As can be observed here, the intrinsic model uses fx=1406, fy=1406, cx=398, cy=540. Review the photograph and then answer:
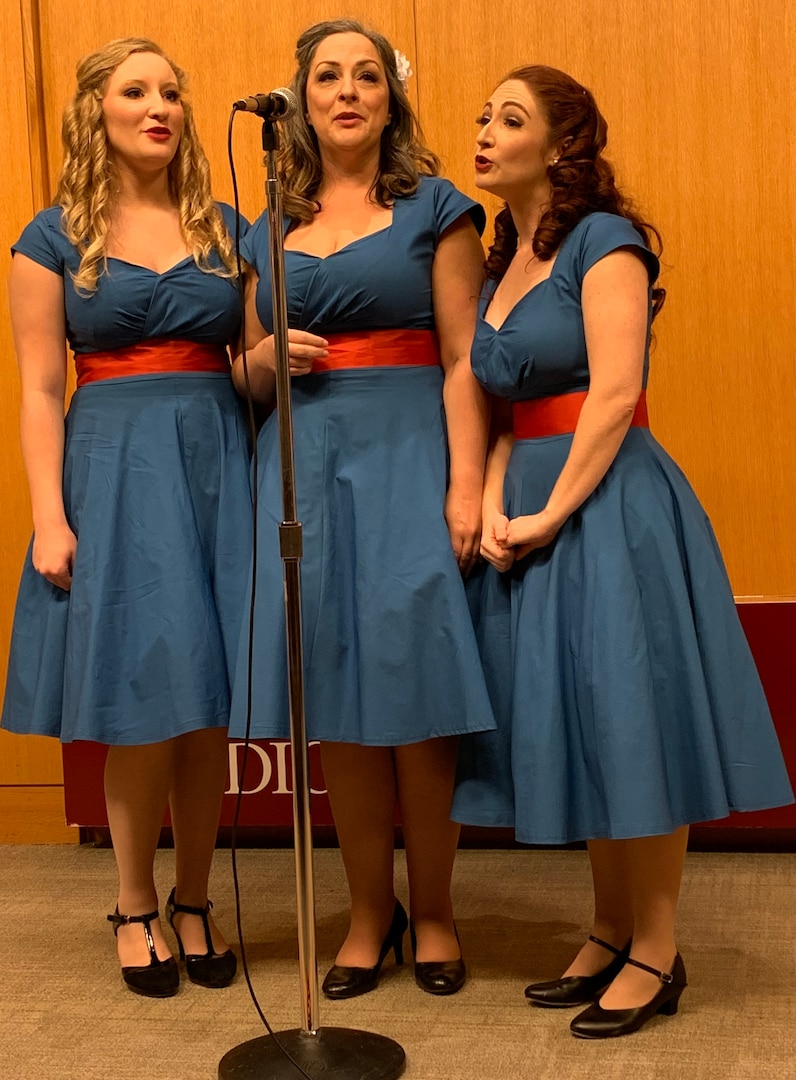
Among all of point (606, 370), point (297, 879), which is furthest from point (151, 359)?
point (297, 879)

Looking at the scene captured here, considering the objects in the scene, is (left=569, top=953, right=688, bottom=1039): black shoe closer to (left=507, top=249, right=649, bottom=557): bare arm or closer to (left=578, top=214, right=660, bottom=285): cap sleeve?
(left=507, top=249, right=649, bottom=557): bare arm

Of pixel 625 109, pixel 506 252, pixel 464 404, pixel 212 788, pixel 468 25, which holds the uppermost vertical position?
pixel 468 25

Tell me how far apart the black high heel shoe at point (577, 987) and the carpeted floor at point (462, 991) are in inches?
1.5

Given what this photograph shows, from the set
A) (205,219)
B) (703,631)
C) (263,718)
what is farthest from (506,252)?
(263,718)

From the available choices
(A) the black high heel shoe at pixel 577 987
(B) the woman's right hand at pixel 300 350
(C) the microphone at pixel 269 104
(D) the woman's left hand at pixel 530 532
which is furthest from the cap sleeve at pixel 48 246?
(A) the black high heel shoe at pixel 577 987

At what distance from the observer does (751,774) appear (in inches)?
93.5

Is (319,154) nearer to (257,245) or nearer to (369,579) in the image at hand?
(257,245)

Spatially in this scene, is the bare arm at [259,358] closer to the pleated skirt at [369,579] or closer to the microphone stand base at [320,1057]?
the pleated skirt at [369,579]

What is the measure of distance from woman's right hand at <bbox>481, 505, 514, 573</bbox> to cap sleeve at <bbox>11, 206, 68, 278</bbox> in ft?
3.20

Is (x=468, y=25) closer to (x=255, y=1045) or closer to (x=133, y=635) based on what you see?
(x=133, y=635)

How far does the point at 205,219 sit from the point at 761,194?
1630 mm

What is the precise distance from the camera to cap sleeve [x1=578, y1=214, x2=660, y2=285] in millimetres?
2371

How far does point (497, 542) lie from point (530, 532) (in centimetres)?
9

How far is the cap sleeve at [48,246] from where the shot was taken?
8.94ft
